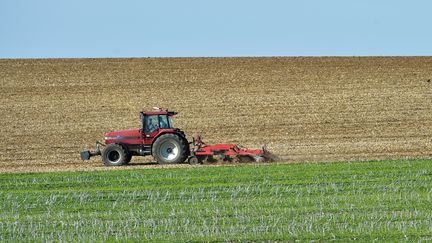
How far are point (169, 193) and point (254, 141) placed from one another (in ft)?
48.6

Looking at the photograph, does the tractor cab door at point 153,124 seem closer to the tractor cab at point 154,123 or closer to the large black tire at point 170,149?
the tractor cab at point 154,123

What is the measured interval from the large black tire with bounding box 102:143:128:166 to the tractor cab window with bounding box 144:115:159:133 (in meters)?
0.89

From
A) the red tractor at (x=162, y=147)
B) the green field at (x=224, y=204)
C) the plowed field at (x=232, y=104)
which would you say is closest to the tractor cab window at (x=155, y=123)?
the red tractor at (x=162, y=147)

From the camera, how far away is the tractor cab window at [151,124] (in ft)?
87.5

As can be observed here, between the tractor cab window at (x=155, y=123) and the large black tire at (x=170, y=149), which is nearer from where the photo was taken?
the large black tire at (x=170, y=149)

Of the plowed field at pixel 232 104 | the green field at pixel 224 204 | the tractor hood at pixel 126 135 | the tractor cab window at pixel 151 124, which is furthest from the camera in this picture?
the plowed field at pixel 232 104

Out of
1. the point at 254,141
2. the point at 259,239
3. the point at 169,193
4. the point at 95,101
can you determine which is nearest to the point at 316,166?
the point at 169,193

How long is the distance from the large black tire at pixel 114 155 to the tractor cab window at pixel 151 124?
888 millimetres

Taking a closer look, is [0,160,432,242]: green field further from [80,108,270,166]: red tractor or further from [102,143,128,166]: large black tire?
[102,143,128,166]: large black tire

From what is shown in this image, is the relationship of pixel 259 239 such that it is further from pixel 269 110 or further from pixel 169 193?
pixel 269 110

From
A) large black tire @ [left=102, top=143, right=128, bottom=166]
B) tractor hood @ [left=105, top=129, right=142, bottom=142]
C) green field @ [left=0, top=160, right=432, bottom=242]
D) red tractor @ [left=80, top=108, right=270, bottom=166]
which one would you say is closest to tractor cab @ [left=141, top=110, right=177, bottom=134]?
red tractor @ [left=80, top=108, right=270, bottom=166]

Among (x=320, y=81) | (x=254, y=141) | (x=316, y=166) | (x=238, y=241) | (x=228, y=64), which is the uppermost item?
(x=228, y=64)

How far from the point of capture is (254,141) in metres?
34.0

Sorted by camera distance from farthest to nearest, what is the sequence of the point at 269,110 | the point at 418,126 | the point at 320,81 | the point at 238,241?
1. the point at 320,81
2. the point at 269,110
3. the point at 418,126
4. the point at 238,241
